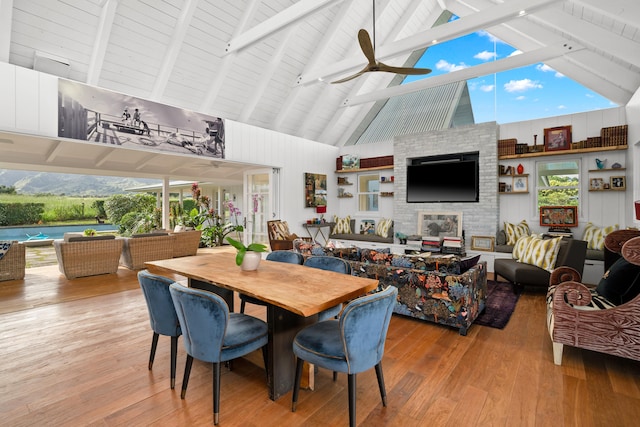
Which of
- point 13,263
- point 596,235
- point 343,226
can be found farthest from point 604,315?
point 13,263

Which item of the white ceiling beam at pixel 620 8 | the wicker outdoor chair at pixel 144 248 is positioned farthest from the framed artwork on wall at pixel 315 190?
the white ceiling beam at pixel 620 8

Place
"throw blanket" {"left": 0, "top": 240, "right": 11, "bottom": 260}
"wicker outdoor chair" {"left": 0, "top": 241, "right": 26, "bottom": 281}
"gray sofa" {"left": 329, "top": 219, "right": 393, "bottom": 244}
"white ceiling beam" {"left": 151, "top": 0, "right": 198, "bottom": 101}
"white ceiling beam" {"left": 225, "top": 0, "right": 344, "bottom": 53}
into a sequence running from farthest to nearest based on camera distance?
1. "gray sofa" {"left": 329, "top": 219, "right": 393, "bottom": 244}
2. "wicker outdoor chair" {"left": 0, "top": 241, "right": 26, "bottom": 281}
3. "throw blanket" {"left": 0, "top": 240, "right": 11, "bottom": 260}
4. "white ceiling beam" {"left": 151, "top": 0, "right": 198, "bottom": 101}
5. "white ceiling beam" {"left": 225, "top": 0, "right": 344, "bottom": 53}

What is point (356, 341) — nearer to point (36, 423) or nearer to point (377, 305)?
point (377, 305)

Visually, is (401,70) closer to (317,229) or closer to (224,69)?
(224,69)

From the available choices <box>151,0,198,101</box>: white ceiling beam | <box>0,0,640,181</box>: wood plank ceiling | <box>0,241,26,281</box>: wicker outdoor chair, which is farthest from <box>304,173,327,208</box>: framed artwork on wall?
<box>0,241,26,281</box>: wicker outdoor chair

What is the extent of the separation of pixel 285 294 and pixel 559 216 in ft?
20.4

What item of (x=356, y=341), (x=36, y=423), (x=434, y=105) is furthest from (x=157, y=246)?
(x=434, y=105)

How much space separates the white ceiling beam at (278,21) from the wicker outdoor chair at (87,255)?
13.5 ft

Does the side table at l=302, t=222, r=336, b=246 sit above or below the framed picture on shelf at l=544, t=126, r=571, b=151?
below

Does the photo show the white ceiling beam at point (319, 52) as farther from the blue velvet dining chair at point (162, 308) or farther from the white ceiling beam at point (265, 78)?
the blue velvet dining chair at point (162, 308)

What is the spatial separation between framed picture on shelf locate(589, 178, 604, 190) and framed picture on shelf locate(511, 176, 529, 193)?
974 mm

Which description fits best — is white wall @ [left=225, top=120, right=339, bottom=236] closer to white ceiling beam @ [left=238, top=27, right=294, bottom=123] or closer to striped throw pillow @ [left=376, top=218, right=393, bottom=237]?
white ceiling beam @ [left=238, top=27, right=294, bottom=123]

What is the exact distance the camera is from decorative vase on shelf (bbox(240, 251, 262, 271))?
259cm

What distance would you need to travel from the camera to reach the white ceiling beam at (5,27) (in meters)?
3.59
